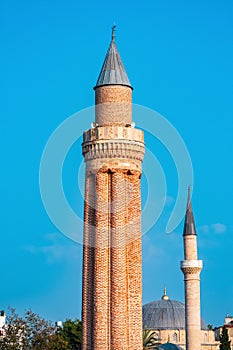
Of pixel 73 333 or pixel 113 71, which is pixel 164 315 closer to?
pixel 73 333

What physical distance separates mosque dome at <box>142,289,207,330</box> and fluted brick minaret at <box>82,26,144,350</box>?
168 ft

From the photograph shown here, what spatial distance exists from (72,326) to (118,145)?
28.0 m

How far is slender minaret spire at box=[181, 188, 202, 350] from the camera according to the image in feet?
149

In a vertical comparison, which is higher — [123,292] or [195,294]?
[195,294]

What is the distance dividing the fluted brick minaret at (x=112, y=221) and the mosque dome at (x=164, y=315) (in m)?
51.3

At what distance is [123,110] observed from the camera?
28891 mm

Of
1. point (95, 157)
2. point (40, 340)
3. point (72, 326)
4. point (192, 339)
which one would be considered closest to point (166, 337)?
point (72, 326)

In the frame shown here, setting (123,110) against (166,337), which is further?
(166,337)

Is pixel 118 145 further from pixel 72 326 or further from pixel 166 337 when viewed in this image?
pixel 166 337

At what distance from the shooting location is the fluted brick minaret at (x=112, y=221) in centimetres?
2706

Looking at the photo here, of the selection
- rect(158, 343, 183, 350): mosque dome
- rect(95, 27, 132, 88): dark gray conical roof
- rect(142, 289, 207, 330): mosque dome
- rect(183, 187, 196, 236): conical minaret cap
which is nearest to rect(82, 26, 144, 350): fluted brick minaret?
rect(95, 27, 132, 88): dark gray conical roof

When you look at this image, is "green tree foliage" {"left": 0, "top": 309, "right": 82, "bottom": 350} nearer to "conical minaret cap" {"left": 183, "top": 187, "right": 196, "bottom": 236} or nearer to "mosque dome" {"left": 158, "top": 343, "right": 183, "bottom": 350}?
"conical minaret cap" {"left": 183, "top": 187, "right": 196, "bottom": 236}

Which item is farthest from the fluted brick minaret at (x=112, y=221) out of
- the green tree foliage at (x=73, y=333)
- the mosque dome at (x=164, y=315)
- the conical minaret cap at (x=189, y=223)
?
the mosque dome at (x=164, y=315)

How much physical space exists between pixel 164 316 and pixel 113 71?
2116 inches
